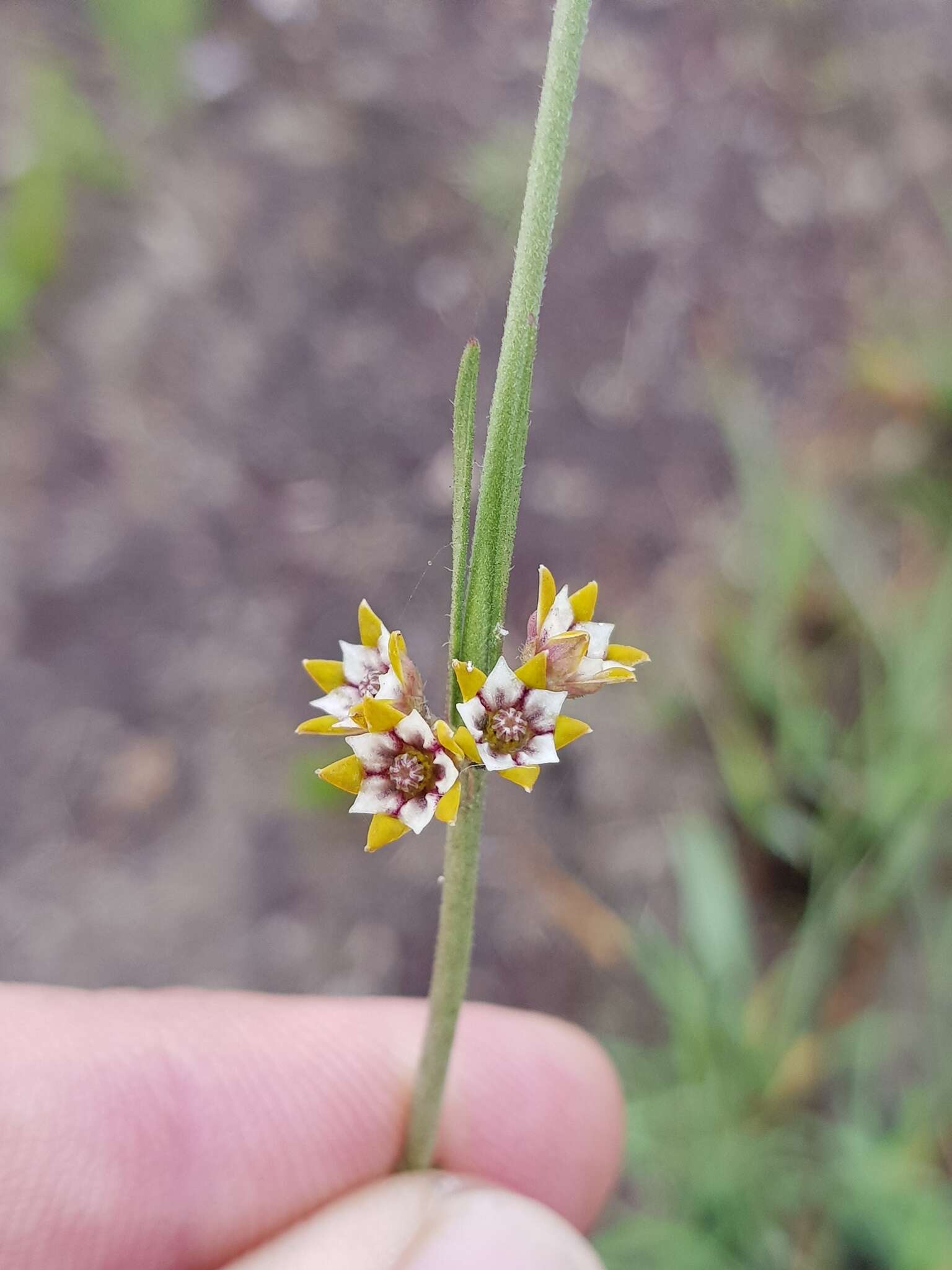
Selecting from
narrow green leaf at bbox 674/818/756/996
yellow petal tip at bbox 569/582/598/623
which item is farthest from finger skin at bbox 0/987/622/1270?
yellow petal tip at bbox 569/582/598/623

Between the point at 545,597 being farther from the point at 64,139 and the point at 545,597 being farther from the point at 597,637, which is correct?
the point at 64,139

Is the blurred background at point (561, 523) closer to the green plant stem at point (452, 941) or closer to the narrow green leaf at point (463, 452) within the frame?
the green plant stem at point (452, 941)

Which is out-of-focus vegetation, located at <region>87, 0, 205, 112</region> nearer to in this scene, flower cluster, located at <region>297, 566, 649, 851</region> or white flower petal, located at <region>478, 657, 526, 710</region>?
flower cluster, located at <region>297, 566, 649, 851</region>

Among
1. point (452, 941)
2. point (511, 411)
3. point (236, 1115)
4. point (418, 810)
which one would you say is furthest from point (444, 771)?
point (236, 1115)

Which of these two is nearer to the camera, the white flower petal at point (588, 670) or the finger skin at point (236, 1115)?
the white flower petal at point (588, 670)

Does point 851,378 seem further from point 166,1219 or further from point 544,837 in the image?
point 166,1219

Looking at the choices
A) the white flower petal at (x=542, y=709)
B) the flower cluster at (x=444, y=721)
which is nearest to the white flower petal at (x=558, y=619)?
the flower cluster at (x=444, y=721)
